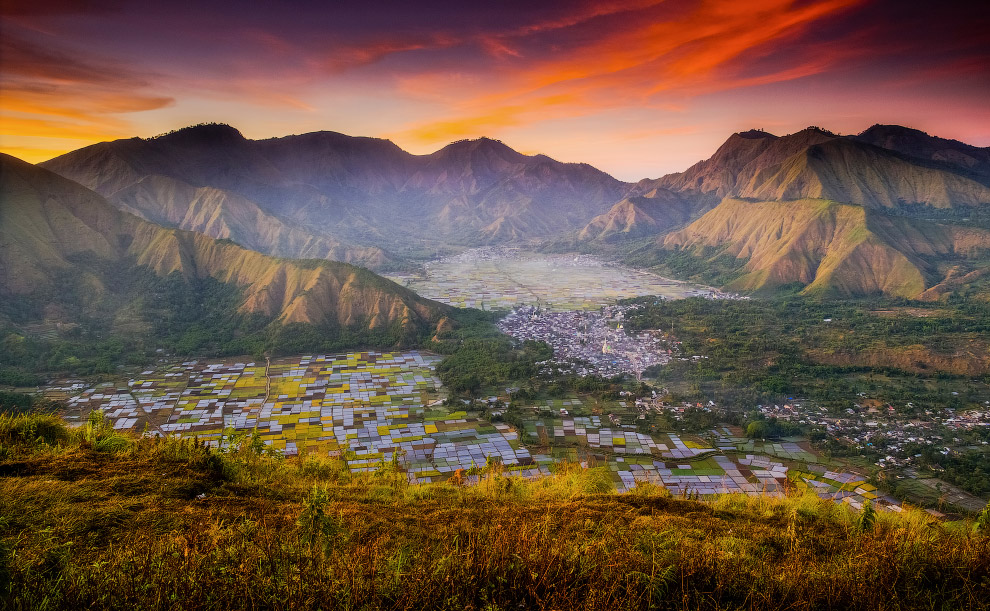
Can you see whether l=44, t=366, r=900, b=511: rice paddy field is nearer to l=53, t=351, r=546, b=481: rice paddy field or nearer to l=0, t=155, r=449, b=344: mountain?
l=53, t=351, r=546, b=481: rice paddy field

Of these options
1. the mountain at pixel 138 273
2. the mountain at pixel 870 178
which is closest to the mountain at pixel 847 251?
the mountain at pixel 870 178

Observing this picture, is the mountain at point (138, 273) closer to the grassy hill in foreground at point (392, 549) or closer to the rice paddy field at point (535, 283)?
the rice paddy field at point (535, 283)

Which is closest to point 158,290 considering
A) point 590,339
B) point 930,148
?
point 590,339

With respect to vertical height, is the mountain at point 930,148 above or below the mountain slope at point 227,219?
above

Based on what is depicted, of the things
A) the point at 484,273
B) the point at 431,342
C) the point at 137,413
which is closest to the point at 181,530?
the point at 137,413

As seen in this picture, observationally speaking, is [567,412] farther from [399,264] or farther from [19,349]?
[399,264]

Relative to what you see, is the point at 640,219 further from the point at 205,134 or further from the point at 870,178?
the point at 205,134
